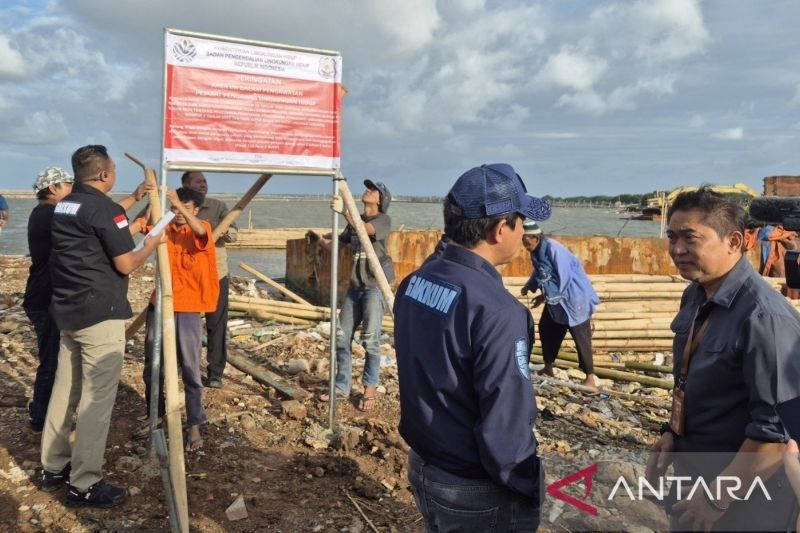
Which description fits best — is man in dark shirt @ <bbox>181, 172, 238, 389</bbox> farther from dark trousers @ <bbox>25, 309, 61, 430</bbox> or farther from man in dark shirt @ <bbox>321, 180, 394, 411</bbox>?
dark trousers @ <bbox>25, 309, 61, 430</bbox>

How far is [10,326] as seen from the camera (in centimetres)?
819

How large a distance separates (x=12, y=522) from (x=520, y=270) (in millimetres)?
8750

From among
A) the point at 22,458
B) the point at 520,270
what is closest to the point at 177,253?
the point at 22,458

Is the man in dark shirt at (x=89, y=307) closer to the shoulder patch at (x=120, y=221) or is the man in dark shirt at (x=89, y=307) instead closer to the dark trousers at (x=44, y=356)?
the shoulder patch at (x=120, y=221)

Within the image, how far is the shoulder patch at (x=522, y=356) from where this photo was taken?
181 cm

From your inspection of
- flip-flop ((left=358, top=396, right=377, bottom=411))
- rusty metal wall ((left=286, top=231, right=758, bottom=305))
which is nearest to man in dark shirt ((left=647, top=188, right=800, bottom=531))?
flip-flop ((left=358, top=396, right=377, bottom=411))

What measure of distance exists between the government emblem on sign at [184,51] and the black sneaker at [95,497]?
8.95 feet

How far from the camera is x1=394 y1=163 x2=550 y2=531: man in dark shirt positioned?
180 cm

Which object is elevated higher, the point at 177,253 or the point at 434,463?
the point at 177,253

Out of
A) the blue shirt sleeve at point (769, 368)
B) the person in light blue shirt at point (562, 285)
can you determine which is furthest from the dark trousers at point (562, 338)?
the blue shirt sleeve at point (769, 368)

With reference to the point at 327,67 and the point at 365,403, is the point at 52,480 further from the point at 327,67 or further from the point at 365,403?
the point at 327,67

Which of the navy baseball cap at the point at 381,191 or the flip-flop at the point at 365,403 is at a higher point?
the navy baseball cap at the point at 381,191

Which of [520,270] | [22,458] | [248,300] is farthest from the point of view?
[520,270]

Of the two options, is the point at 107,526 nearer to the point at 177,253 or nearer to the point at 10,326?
the point at 177,253
